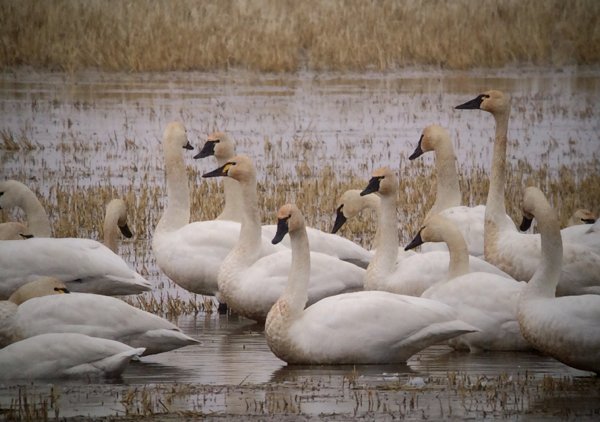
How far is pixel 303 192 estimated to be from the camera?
14250 millimetres

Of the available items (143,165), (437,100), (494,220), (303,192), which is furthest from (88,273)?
(437,100)

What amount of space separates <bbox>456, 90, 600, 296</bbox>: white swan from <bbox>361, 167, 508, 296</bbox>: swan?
41cm

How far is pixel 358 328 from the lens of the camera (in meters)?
8.00

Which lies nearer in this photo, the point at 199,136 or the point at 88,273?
the point at 88,273

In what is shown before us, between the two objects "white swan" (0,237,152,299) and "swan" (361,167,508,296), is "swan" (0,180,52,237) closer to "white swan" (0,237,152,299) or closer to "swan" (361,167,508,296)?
"white swan" (0,237,152,299)

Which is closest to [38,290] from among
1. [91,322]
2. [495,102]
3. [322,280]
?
[91,322]

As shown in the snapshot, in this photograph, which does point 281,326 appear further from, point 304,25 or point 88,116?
point 304,25

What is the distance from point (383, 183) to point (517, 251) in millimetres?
953

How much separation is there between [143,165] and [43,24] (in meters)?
12.7

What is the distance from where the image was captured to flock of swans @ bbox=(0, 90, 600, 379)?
7555 millimetres

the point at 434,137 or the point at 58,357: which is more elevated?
the point at 434,137

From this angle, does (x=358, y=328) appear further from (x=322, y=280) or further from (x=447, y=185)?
(x=447, y=185)

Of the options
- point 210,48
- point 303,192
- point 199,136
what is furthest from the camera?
point 210,48

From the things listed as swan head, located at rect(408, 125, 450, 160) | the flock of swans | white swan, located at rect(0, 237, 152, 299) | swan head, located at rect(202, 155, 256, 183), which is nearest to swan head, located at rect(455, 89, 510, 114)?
the flock of swans
